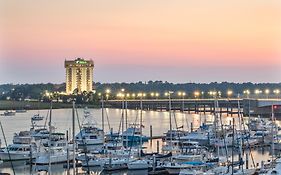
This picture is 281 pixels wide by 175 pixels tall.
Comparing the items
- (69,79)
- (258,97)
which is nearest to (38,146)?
(258,97)

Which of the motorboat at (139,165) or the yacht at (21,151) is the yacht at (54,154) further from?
the motorboat at (139,165)

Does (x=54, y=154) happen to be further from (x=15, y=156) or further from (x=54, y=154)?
(x=15, y=156)

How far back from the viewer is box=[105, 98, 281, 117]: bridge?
85938 mm

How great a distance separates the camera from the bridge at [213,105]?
85.9 m

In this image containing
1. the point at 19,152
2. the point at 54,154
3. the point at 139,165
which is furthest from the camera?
the point at 19,152

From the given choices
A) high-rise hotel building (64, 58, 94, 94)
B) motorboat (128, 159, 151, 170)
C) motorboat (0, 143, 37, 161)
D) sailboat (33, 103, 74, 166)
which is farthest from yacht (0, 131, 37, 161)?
high-rise hotel building (64, 58, 94, 94)

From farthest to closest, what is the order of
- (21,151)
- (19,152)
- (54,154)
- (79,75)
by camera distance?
(79,75) < (21,151) < (19,152) < (54,154)

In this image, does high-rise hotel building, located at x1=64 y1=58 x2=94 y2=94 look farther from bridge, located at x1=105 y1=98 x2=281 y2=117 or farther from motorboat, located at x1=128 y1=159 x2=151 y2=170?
motorboat, located at x1=128 y1=159 x2=151 y2=170

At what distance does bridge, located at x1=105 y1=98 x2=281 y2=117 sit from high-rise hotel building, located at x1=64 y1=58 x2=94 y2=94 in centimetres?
5300

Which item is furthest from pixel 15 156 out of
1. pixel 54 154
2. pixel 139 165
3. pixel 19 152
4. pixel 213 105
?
pixel 213 105

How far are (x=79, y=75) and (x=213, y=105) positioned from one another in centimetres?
9204

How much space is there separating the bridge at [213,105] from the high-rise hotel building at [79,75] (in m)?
53.0

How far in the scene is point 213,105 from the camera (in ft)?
330

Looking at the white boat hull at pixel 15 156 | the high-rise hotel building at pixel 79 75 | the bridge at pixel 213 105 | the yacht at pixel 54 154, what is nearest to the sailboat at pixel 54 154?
the yacht at pixel 54 154
